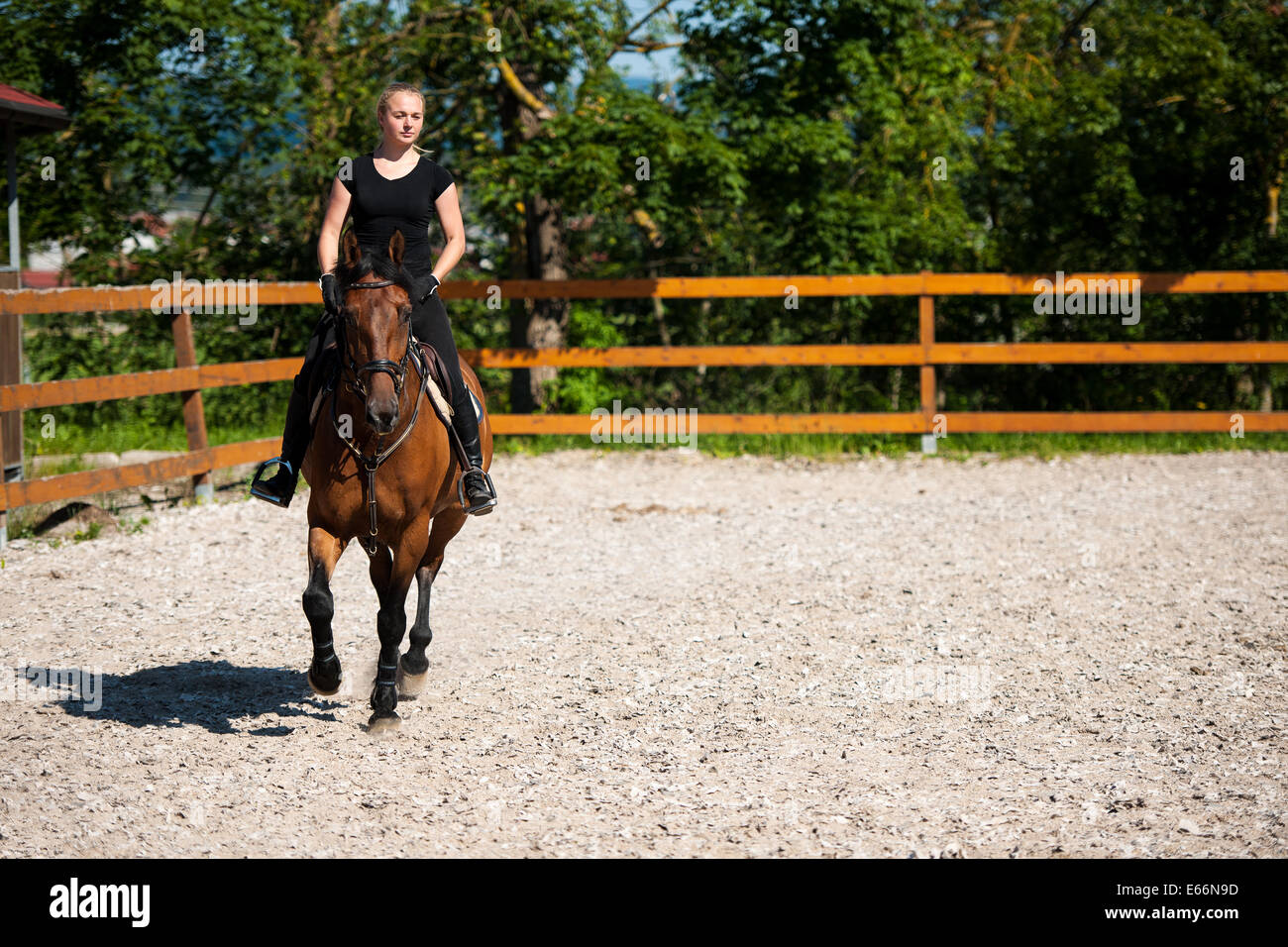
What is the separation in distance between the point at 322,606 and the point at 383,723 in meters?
0.60

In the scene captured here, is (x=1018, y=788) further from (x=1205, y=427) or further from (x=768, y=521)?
(x=1205, y=427)

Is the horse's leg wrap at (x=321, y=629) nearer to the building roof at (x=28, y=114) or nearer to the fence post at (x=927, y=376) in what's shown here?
the building roof at (x=28, y=114)

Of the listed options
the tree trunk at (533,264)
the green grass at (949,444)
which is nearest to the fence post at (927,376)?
the green grass at (949,444)

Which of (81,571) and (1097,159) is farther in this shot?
(1097,159)

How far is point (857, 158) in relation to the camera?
1388 centimetres

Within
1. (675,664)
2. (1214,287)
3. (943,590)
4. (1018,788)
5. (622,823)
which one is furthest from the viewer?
(1214,287)

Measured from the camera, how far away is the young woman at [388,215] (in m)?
5.31

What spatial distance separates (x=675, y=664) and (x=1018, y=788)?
2.13m

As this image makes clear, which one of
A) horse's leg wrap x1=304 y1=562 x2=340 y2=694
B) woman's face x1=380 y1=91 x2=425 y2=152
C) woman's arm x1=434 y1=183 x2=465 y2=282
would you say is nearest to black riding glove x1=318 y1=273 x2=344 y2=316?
woman's arm x1=434 y1=183 x2=465 y2=282

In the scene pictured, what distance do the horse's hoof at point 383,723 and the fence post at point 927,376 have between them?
8.54 metres

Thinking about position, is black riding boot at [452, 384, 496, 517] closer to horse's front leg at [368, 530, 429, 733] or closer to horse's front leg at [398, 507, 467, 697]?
horse's front leg at [398, 507, 467, 697]

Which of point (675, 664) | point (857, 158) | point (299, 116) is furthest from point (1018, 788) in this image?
point (299, 116)

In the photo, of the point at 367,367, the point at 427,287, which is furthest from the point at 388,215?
the point at 367,367

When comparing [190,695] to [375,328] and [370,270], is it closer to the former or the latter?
[375,328]
